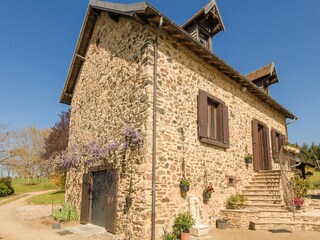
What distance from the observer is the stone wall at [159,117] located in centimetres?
659

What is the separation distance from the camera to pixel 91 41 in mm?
11320

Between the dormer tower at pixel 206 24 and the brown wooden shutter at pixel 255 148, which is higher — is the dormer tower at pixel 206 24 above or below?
above

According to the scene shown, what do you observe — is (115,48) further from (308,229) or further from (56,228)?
(308,229)

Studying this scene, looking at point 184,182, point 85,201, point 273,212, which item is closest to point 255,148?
point 273,212

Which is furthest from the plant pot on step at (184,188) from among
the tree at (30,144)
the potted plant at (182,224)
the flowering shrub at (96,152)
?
the tree at (30,144)

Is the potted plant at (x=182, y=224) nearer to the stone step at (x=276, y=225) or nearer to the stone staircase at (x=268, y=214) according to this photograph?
the stone staircase at (x=268, y=214)

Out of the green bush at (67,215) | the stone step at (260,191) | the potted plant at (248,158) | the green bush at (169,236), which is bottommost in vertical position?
the green bush at (67,215)

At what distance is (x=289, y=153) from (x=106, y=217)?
11294 millimetres

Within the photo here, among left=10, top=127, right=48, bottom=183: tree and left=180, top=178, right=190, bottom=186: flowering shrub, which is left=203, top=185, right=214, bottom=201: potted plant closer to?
left=180, top=178, right=190, bottom=186: flowering shrub

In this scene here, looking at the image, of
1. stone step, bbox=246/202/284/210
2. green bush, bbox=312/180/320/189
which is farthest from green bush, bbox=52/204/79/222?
green bush, bbox=312/180/320/189

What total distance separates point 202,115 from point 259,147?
5.67 meters

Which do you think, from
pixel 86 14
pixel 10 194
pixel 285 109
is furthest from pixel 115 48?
pixel 10 194

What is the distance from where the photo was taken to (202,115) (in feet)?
27.4

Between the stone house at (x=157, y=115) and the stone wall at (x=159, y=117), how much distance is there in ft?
0.10
